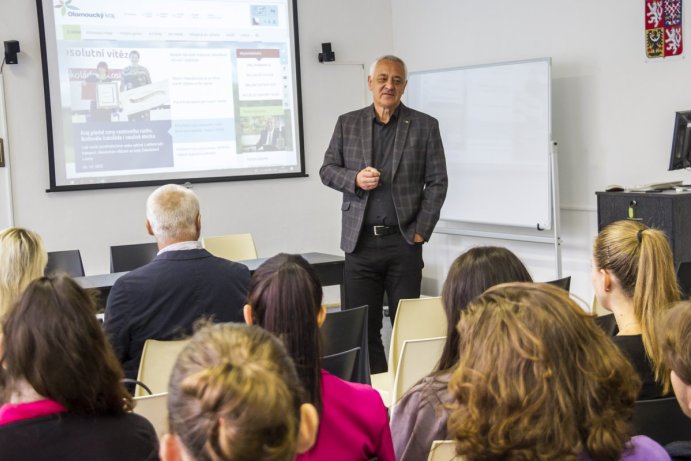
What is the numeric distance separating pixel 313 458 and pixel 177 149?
5.44 meters

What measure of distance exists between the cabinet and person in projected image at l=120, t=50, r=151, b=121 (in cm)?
379

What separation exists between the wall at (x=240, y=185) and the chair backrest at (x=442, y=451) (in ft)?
18.3

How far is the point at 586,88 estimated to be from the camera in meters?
5.93

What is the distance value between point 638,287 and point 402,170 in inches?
92.6

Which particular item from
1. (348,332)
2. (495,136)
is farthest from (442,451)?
(495,136)

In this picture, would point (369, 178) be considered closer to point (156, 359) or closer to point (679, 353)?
point (156, 359)

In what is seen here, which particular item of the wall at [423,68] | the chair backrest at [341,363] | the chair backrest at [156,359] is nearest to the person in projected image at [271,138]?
the wall at [423,68]

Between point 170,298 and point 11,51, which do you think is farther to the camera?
point 11,51

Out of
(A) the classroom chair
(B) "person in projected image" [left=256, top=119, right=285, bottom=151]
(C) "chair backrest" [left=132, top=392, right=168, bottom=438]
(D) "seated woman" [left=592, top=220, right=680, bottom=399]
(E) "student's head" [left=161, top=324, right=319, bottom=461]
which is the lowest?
(A) the classroom chair

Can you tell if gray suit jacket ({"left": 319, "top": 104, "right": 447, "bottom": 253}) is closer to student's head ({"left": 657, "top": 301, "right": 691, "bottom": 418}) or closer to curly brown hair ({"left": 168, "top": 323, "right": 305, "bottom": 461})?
student's head ({"left": 657, "top": 301, "right": 691, "bottom": 418})

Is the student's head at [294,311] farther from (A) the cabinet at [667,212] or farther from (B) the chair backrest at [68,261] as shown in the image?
(B) the chair backrest at [68,261]

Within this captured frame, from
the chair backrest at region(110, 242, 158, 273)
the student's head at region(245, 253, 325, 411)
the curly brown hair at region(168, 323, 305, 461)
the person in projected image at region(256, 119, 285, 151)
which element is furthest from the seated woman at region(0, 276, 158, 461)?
the person in projected image at region(256, 119, 285, 151)

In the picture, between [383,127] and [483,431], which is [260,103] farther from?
[483,431]

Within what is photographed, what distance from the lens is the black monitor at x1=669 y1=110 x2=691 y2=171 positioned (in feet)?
16.0
